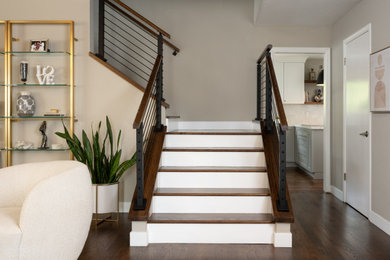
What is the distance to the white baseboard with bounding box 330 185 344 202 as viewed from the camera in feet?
15.5

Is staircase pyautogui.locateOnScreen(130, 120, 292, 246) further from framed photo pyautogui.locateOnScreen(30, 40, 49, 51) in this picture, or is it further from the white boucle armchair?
framed photo pyautogui.locateOnScreen(30, 40, 49, 51)

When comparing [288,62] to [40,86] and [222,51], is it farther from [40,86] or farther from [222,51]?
[40,86]

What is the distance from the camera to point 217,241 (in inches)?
121

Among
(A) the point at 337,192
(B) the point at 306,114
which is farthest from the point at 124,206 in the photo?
(B) the point at 306,114

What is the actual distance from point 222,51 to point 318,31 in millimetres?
1386

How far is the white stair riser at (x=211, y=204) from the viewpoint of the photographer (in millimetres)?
3307

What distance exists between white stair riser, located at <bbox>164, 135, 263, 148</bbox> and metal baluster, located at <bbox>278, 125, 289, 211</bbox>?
3.50ft

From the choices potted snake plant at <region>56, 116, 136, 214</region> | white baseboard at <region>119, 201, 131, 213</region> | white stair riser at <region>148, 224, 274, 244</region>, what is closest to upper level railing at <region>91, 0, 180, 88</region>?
potted snake plant at <region>56, 116, 136, 214</region>

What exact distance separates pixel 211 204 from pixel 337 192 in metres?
2.38

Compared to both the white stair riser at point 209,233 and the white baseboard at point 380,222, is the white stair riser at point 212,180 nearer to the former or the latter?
the white stair riser at point 209,233

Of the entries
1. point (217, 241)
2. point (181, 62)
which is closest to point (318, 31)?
point (181, 62)

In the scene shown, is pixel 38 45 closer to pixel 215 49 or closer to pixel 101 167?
pixel 101 167

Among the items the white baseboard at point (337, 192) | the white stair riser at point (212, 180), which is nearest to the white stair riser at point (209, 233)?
the white stair riser at point (212, 180)

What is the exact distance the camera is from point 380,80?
359cm
